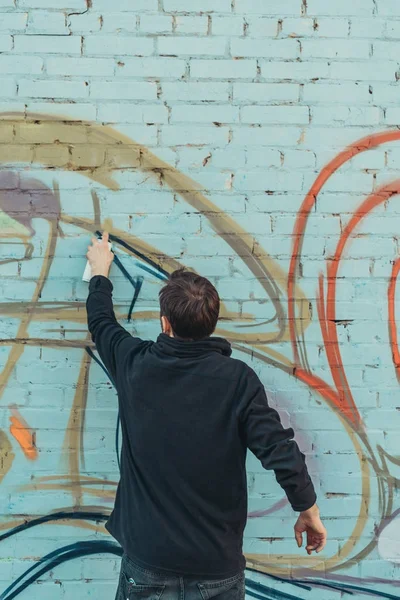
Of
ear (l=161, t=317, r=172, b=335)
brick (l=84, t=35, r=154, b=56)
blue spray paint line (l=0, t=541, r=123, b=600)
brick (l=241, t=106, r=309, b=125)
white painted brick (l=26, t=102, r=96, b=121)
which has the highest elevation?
brick (l=84, t=35, r=154, b=56)

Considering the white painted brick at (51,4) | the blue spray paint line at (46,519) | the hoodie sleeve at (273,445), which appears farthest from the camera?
the blue spray paint line at (46,519)

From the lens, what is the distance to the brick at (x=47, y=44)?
94.9 inches

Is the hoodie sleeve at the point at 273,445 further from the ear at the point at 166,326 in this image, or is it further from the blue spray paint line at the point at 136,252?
the blue spray paint line at the point at 136,252

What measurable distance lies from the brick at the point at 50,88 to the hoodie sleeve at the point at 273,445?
1.40 meters

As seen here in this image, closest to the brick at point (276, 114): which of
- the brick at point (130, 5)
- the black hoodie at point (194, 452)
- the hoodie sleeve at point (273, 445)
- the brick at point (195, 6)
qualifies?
the brick at point (195, 6)

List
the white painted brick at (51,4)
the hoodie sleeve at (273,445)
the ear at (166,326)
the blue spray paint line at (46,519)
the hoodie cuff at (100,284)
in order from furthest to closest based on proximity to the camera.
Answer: the blue spray paint line at (46,519) → the white painted brick at (51,4) → the hoodie cuff at (100,284) → the ear at (166,326) → the hoodie sleeve at (273,445)

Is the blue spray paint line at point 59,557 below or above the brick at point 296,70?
below

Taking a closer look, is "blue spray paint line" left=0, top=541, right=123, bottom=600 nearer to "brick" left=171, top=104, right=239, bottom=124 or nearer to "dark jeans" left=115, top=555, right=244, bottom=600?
"dark jeans" left=115, top=555, right=244, bottom=600

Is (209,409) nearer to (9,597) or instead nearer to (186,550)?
(186,550)

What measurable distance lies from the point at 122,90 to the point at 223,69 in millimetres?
427

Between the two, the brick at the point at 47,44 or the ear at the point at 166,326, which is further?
the brick at the point at 47,44

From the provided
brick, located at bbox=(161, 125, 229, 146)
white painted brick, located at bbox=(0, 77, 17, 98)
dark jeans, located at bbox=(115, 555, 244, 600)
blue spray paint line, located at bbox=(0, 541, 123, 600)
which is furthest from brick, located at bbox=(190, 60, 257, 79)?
blue spray paint line, located at bbox=(0, 541, 123, 600)

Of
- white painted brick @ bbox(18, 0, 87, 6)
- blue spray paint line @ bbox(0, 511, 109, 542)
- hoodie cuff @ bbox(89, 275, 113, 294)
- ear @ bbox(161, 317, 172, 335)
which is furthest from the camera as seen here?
blue spray paint line @ bbox(0, 511, 109, 542)

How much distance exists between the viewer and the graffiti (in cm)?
245
